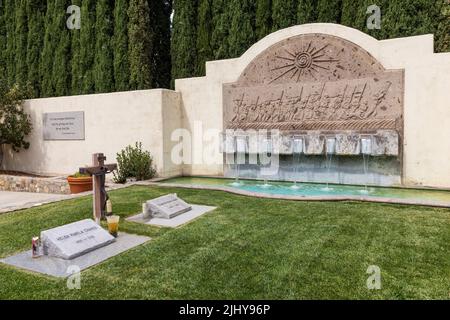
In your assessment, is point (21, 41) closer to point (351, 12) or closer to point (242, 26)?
point (242, 26)

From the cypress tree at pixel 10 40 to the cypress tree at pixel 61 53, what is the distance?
8.79 ft

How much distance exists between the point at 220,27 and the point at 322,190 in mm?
7621

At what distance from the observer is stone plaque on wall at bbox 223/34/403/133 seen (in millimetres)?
8203

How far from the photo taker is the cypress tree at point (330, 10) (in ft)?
36.0

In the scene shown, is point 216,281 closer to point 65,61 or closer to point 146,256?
point 146,256

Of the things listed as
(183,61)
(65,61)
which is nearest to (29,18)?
(65,61)

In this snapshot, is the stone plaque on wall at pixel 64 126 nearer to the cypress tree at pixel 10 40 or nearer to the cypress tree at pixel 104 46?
the cypress tree at pixel 104 46

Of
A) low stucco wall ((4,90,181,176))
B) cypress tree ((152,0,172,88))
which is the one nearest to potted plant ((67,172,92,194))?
low stucco wall ((4,90,181,176))

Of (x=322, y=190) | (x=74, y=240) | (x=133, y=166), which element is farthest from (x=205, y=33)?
(x=74, y=240)

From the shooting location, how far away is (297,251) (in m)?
4.07

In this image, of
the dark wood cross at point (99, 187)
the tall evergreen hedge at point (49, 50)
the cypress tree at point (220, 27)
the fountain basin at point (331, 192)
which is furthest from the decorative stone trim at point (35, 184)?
the cypress tree at point (220, 27)

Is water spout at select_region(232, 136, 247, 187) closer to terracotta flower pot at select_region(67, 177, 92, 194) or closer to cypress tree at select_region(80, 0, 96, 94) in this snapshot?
terracotta flower pot at select_region(67, 177, 92, 194)

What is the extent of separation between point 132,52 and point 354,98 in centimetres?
895
